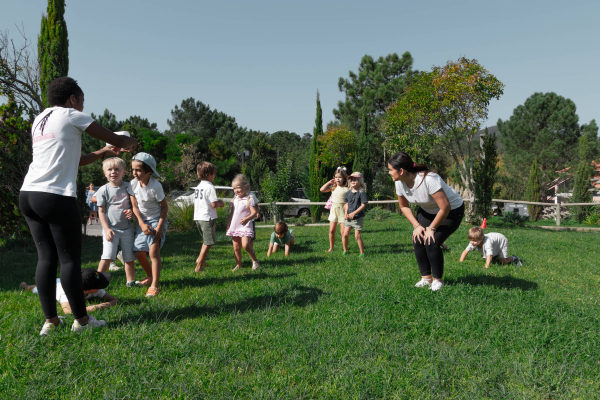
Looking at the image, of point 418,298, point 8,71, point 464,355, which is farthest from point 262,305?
point 8,71

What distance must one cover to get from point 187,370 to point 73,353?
896mm

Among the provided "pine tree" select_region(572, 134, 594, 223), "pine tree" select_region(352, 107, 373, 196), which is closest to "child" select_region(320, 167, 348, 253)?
"pine tree" select_region(352, 107, 373, 196)

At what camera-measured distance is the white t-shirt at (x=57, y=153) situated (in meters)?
2.80

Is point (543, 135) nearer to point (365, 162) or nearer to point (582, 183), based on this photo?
point (582, 183)

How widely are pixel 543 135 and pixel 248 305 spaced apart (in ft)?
103

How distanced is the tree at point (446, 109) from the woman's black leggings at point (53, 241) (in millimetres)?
13098

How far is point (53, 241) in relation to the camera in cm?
293

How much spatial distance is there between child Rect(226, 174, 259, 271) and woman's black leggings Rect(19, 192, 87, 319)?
287cm

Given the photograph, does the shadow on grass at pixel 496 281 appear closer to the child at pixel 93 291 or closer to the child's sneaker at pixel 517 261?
the child's sneaker at pixel 517 261

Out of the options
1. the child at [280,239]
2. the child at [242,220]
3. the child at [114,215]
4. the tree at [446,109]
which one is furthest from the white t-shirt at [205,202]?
the tree at [446,109]

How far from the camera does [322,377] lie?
8.00 ft

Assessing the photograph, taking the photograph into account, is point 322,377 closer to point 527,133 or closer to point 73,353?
point 73,353

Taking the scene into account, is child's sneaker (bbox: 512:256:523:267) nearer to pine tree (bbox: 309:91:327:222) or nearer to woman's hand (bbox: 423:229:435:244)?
woman's hand (bbox: 423:229:435:244)

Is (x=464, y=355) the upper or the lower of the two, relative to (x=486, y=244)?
lower
